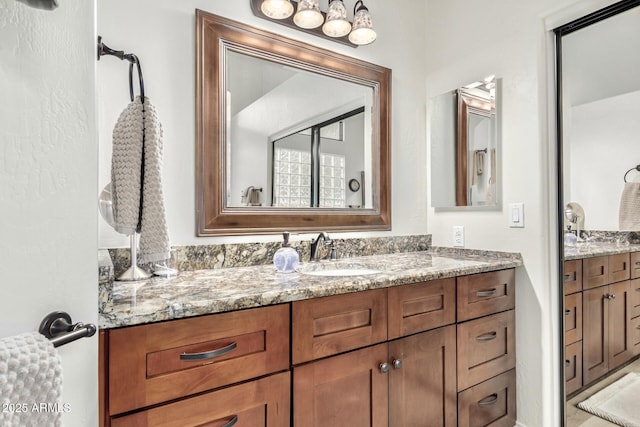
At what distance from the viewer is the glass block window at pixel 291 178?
1.75m

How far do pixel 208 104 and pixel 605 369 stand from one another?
212 cm

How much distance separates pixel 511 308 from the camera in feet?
5.91

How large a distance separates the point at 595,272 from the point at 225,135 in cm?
179

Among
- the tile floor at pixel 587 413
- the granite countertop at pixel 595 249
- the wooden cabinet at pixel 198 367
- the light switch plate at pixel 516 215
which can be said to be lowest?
the tile floor at pixel 587 413

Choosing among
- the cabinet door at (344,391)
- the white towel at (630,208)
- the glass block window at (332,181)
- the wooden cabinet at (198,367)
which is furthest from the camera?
the glass block window at (332,181)

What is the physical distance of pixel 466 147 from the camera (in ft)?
6.81

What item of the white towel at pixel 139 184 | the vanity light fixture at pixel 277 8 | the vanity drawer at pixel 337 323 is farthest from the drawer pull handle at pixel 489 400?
the vanity light fixture at pixel 277 8

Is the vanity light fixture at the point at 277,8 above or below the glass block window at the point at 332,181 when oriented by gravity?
above

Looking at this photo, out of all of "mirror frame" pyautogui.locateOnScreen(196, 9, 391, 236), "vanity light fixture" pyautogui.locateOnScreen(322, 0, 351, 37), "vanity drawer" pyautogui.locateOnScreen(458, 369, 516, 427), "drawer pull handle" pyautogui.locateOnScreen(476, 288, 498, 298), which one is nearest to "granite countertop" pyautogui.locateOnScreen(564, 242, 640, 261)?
"drawer pull handle" pyautogui.locateOnScreen(476, 288, 498, 298)

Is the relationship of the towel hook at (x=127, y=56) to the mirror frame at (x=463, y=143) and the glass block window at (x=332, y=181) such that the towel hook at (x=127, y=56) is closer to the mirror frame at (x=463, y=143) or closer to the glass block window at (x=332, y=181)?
the glass block window at (x=332, y=181)

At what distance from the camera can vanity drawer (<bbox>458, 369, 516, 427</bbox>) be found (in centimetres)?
156

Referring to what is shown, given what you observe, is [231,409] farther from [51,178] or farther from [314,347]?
[51,178]

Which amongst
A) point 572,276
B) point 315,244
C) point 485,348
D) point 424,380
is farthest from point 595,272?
A: point 315,244

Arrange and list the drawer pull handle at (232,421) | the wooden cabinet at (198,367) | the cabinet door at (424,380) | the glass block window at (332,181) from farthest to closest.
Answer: the glass block window at (332,181) → the cabinet door at (424,380) → the drawer pull handle at (232,421) → the wooden cabinet at (198,367)
